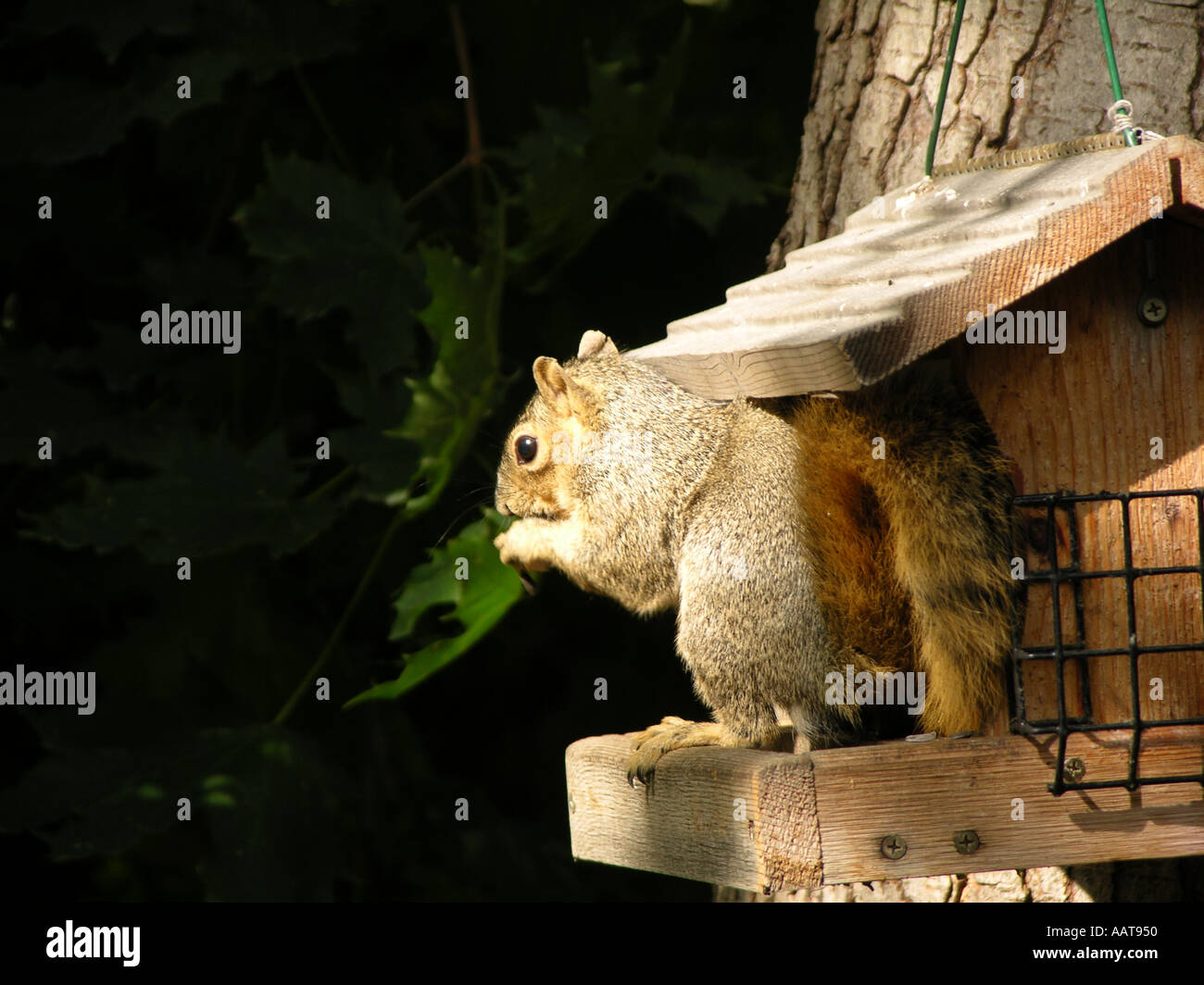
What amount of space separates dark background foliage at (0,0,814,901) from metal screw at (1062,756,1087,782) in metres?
0.70

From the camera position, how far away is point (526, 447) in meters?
1.57

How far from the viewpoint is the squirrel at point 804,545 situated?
1.23 meters

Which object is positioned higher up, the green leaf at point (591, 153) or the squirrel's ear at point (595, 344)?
the green leaf at point (591, 153)

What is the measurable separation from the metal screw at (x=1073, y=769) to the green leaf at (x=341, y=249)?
1.04m

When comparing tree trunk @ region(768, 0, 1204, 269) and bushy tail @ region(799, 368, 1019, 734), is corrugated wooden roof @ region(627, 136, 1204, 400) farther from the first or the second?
tree trunk @ region(768, 0, 1204, 269)

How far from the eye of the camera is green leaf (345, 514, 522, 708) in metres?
1.62

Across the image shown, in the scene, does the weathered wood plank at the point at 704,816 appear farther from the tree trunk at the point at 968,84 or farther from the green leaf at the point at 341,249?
the tree trunk at the point at 968,84

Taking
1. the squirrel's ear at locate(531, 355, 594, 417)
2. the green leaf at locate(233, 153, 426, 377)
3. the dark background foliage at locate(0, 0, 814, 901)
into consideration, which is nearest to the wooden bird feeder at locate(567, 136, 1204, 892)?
the squirrel's ear at locate(531, 355, 594, 417)

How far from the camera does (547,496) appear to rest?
1.58 m

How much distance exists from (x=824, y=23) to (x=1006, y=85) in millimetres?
341

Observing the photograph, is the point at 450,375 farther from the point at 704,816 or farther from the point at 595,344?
the point at 704,816

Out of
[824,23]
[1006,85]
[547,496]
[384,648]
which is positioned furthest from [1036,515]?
[384,648]

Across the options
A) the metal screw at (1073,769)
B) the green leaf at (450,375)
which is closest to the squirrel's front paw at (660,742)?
the metal screw at (1073,769)

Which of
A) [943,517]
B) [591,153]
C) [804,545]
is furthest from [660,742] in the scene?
[591,153]
